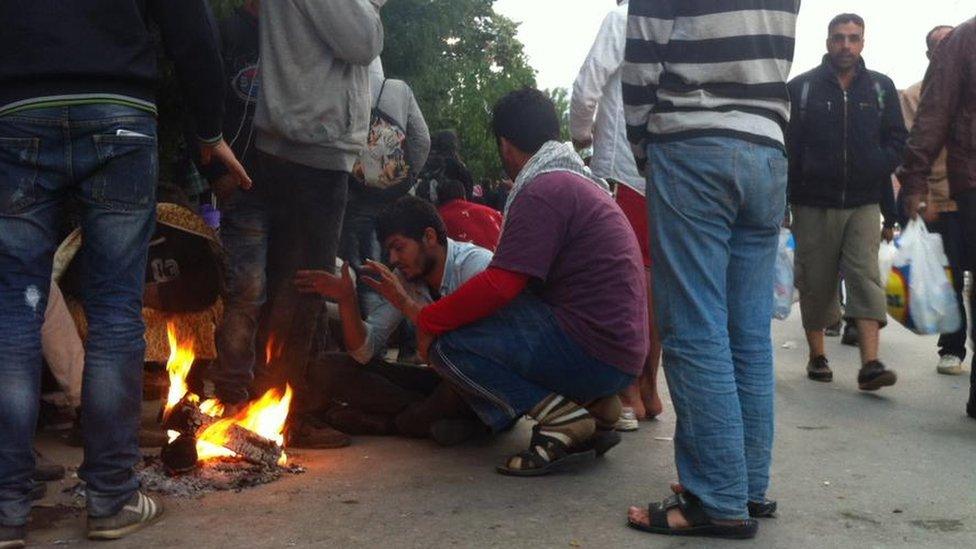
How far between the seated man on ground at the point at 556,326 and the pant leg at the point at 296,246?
65 cm

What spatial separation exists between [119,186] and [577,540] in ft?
5.69

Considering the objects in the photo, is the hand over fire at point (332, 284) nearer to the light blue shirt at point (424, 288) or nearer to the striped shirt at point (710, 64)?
the light blue shirt at point (424, 288)

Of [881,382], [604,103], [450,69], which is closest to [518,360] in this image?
[604,103]

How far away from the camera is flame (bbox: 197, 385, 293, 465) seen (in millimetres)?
4324

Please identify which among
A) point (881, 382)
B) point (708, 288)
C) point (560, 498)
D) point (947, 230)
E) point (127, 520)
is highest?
point (708, 288)

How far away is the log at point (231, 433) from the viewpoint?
4262mm

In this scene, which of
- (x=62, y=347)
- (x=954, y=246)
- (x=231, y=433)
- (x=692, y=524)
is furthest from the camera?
(x=954, y=246)

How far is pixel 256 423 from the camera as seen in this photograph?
15.3ft

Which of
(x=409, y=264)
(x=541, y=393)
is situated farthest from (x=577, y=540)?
(x=409, y=264)

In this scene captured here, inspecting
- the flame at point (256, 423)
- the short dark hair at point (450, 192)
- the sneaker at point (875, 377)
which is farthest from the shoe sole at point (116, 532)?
the sneaker at point (875, 377)

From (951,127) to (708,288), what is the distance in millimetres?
2842

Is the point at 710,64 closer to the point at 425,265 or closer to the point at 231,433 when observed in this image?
the point at 425,265

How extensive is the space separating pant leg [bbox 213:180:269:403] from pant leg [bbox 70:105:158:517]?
140 cm

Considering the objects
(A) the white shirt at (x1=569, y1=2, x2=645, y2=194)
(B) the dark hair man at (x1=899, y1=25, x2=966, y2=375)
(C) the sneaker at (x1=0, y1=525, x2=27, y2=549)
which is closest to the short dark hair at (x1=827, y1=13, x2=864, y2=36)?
(B) the dark hair man at (x1=899, y1=25, x2=966, y2=375)
